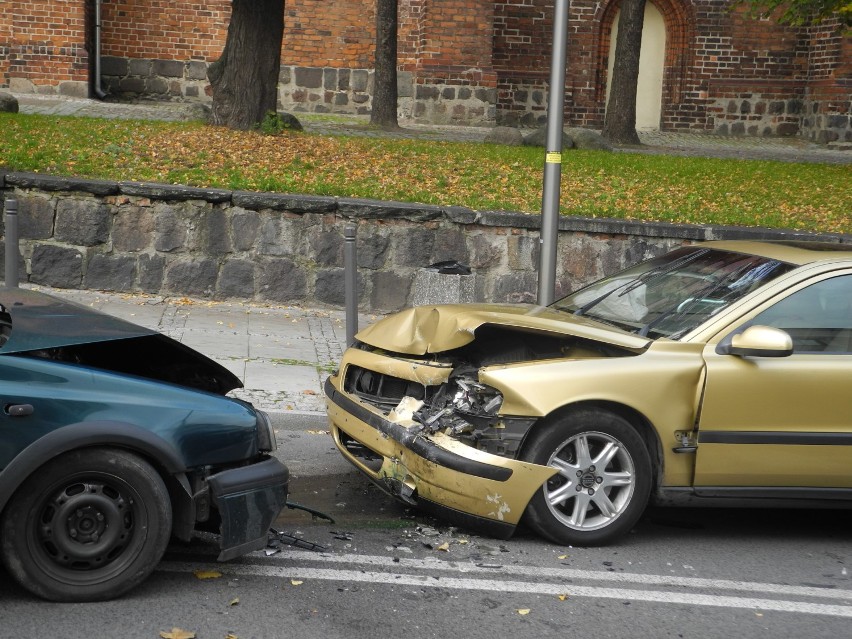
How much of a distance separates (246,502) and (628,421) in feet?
6.63

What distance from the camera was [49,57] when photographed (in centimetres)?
2222

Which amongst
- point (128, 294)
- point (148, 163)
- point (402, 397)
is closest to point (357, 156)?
point (148, 163)

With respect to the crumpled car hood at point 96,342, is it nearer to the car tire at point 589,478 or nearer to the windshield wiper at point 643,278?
the car tire at point 589,478

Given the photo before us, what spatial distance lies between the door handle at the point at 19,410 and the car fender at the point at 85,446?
12cm

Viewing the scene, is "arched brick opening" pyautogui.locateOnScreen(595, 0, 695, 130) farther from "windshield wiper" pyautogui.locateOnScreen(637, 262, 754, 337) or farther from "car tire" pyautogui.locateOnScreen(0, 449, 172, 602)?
"car tire" pyautogui.locateOnScreen(0, 449, 172, 602)

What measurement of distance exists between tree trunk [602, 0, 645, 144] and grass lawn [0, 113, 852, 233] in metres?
4.08

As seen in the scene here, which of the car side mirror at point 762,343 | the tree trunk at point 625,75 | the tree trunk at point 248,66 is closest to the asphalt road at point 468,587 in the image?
the car side mirror at point 762,343

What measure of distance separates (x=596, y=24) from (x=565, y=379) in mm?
21954

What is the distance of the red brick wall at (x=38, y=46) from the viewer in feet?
72.7

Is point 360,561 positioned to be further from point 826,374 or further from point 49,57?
point 49,57

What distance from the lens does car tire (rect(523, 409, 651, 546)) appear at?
17.2ft

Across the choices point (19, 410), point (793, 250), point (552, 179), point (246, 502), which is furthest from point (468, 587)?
point (552, 179)

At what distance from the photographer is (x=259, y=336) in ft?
33.8

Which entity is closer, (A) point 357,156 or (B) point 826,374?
(B) point 826,374
